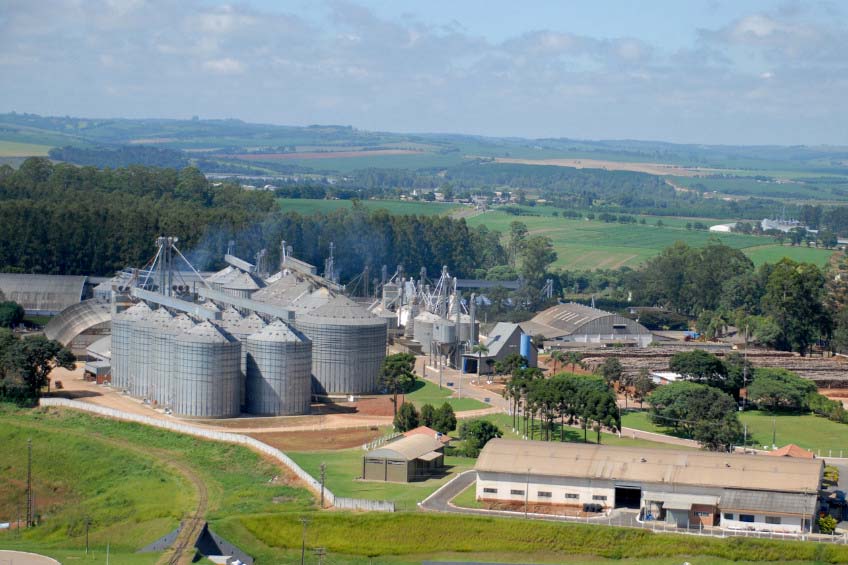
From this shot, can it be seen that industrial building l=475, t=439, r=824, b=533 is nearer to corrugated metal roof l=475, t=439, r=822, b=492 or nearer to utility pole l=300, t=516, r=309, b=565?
corrugated metal roof l=475, t=439, r=822, b=492

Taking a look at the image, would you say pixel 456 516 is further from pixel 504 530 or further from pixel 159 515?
pixel 159 515

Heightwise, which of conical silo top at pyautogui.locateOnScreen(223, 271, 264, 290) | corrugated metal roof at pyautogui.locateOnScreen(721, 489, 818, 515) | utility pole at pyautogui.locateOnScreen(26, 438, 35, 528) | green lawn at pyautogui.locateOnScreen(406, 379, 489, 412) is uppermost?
conical silo top at pyautogui.locateOnScreen(223, 271, 264, 290)

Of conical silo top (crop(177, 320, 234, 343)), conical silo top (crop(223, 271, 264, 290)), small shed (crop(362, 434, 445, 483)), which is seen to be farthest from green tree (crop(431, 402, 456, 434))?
conical silo top (crop(223, 271, 264, 290))

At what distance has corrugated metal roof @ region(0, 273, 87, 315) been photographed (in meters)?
124

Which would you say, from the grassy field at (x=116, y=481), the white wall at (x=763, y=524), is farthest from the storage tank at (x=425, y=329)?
the white wall at (x=763, y=524)

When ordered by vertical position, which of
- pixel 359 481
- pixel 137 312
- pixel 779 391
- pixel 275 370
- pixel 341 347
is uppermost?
pixel 137 312

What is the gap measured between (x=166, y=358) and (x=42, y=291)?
43.6m

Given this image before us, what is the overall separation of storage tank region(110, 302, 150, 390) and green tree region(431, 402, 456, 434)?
23.9 meters

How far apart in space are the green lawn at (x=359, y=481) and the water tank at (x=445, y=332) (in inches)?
1234

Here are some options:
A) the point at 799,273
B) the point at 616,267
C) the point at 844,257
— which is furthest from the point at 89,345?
the point at 616,267

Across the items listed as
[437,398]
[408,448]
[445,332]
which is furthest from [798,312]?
[408,448]

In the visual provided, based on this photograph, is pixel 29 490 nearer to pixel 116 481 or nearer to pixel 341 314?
pixel 116 481

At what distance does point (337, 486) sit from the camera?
65.9 metres

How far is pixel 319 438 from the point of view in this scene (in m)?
79.7
